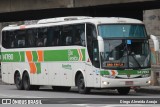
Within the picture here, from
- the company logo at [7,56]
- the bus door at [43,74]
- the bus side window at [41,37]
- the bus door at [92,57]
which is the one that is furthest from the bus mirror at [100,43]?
the company logo at [7,56]

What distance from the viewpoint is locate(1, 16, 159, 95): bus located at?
26.1 metres

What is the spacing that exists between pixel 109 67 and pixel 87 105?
6.19 metres

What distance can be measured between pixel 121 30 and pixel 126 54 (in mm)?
1064

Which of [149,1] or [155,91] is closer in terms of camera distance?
[155,91]

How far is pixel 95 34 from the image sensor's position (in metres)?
26.3

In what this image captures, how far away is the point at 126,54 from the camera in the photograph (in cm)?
2633

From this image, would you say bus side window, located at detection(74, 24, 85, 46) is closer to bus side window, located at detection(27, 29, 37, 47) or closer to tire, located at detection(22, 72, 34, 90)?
bus side window, located at detection(27, 29, 37, 47)

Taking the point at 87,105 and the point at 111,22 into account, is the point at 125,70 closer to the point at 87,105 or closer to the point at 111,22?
the point at 111,22

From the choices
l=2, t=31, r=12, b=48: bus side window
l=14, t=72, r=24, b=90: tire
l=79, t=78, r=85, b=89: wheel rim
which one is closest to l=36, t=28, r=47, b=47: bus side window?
l=14, t=72, r=24, b=90: tire

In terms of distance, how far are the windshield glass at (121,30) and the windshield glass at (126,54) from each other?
28cm

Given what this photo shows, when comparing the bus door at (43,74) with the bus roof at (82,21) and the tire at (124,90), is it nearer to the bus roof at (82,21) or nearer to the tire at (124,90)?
the bus roof at (82,21)

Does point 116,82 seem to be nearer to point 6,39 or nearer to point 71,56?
point 71,56

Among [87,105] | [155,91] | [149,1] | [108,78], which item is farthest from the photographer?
[149,1]

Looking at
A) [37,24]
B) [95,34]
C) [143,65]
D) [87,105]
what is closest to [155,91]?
[143,65]
